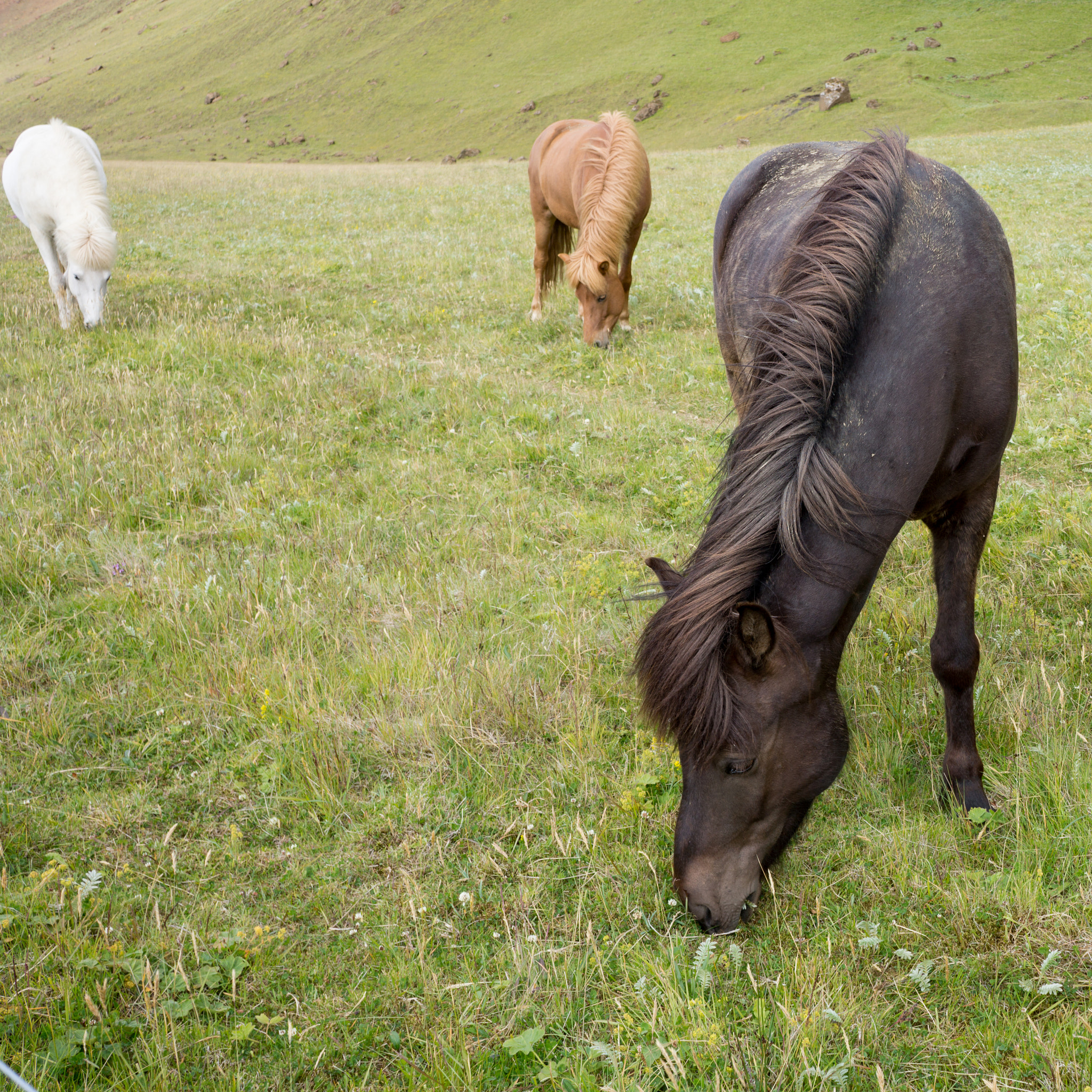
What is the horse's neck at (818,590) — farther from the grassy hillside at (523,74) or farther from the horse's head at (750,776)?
the grassy hillside at (523,74)

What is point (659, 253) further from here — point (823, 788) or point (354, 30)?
point (354, 30)

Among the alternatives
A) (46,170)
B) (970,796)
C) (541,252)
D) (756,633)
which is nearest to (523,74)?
(541,252)

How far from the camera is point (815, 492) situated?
7.69 ft

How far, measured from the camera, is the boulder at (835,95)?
1801 inches

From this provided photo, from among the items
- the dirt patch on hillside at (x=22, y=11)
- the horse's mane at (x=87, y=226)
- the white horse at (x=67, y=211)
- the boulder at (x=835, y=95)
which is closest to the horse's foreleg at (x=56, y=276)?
the white horse at (x=67, y=211)

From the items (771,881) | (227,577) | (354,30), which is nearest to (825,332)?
(771,881)

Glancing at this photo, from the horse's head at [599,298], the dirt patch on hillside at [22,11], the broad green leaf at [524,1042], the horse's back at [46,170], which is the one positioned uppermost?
the dirt patch on hillside at [22,11]

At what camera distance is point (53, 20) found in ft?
399

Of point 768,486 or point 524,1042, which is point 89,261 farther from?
point 524,1042

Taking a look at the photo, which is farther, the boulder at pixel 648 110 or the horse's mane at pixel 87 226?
the boulder at pixel 648 110

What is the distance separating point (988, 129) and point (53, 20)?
5621 inches

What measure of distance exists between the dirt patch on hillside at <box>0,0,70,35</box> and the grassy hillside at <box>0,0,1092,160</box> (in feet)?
109

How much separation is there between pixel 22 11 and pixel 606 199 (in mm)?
170429

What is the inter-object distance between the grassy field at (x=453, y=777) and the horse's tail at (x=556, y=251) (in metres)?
4.58
